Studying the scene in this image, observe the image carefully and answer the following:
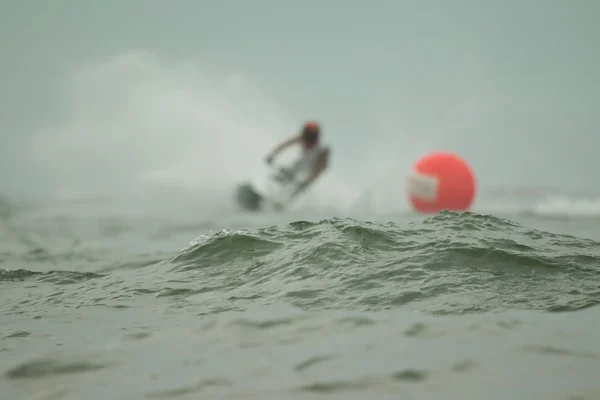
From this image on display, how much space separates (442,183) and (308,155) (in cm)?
454

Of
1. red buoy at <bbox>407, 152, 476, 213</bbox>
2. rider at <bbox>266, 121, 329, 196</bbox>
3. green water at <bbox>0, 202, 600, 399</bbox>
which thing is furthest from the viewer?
rider at <bbox>266, 121, 329, 196</bbox>

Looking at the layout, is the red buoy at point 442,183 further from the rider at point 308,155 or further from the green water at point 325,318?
the green water at point 325,318

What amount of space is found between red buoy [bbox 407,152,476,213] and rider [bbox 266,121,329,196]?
3453mm

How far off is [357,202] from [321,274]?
16577mm

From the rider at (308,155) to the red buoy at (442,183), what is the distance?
11.3ft

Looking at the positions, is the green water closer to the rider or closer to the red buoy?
the red buoy

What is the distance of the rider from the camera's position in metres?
16.4

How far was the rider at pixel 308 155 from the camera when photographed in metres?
16.4

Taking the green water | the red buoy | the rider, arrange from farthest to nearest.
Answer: the rider → the red buoy → the green water

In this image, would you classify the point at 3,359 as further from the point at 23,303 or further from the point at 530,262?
the point at 530,262

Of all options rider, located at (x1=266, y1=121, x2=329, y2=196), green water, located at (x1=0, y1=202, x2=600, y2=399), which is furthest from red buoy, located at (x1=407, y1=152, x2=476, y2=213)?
green water, located at (x1=0, y1=202, x2=600, y2=399)

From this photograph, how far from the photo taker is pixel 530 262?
15.7ft

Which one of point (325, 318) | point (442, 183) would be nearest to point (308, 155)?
point (442, 183)

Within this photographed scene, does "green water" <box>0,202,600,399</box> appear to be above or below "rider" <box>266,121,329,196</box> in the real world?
below
